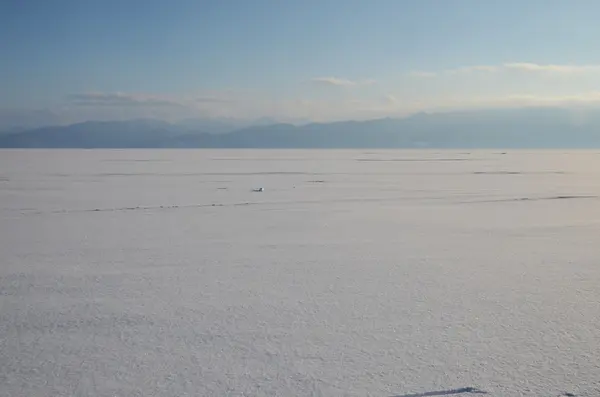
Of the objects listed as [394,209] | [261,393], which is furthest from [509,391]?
[394,209]

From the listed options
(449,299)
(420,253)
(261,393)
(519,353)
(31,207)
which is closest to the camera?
(261,393)

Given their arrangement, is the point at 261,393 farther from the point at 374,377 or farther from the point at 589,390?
the point at 589,390

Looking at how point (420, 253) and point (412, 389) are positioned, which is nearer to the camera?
point (412, 389)

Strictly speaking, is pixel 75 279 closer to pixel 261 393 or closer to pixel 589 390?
pixel 261 393

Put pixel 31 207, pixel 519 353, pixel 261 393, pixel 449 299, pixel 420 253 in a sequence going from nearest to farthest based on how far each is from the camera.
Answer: pixel 261 393
pixel 519 353
pixel 449 299
pixel 420 253
pixel 31 207

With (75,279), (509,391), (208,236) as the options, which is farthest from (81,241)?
(509,391)

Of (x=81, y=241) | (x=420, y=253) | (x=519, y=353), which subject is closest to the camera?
(x=519, y=353)
